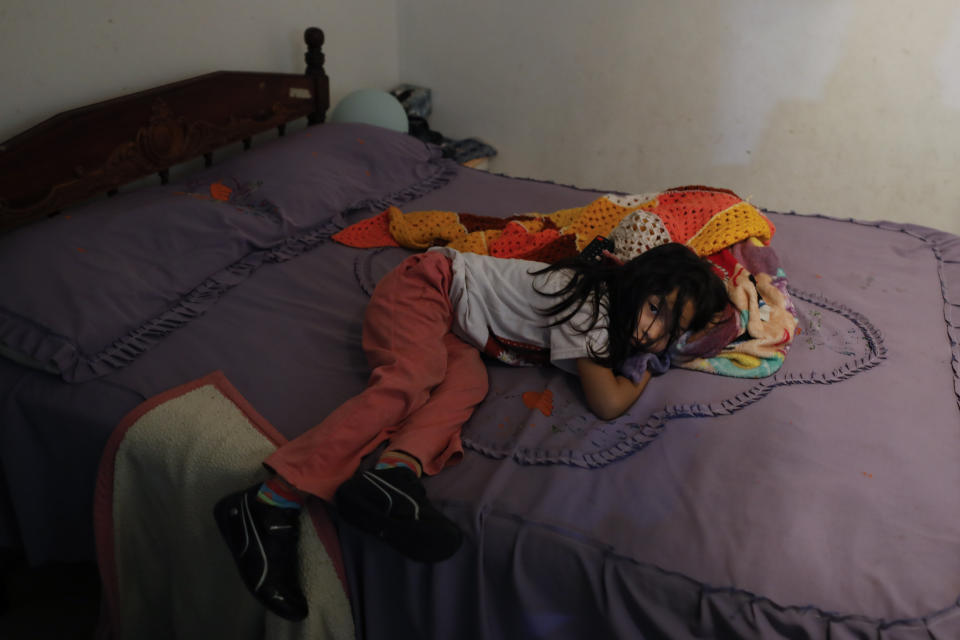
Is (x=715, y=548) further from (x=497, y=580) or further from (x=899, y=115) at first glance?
(x=899, y=115)

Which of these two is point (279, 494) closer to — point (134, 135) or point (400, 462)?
point (400, 462)

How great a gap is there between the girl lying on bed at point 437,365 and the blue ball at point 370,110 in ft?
4.01

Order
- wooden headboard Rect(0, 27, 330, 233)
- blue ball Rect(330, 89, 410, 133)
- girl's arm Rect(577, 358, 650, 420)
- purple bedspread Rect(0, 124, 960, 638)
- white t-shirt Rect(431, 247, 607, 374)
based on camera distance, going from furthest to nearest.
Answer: blue ball Rect(330, 89, 410, 133), wooden headboard Rect(0, 27, 330, 233), white t-shirt Rect(431, 247, 607, 374), girl's arm Rect(577, 358, 650, 420), purple bedspread Rect(0, 124, 960, 638)

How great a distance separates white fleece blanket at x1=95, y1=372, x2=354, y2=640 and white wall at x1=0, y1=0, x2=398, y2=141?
3.05ft

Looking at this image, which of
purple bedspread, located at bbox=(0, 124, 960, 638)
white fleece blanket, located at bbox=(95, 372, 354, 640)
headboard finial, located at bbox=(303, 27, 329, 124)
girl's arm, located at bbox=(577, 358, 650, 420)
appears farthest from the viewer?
headboard finial, located at bbox=(303, 27, 329, 124)

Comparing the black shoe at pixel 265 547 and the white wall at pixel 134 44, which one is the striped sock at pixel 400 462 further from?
the white wall at pixel 134 44

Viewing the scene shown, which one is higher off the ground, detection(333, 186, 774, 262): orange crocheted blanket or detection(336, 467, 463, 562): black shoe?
detection(333, 186, 774, 262): orange crocheted blanket

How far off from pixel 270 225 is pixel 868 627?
1513 mm

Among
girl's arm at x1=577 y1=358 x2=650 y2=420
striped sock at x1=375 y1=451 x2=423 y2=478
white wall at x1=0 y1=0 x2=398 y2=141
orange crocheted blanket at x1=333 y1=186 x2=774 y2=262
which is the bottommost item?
striped sock at x1=375 y1=451 x2=423 y2=478

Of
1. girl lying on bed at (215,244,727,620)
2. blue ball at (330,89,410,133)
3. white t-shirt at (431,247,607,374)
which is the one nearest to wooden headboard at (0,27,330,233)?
blue ball at (330,89,410,133)

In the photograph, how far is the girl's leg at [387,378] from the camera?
3.45 ft

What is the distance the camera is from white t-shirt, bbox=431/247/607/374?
1343 millimetres

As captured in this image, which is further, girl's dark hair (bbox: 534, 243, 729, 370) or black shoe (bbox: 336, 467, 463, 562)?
girl's dark hair (bbox: 534, 243, 729, 370)

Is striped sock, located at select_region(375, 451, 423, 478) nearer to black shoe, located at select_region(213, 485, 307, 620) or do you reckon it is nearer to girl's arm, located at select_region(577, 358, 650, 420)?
black shoe, located at select_region(213, 485, 307, 620)
